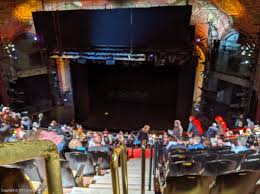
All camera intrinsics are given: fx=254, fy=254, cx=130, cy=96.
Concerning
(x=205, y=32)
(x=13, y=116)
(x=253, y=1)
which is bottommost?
(x=13, y=116)

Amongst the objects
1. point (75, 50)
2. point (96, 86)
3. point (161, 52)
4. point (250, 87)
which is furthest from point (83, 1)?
point (250, 87)

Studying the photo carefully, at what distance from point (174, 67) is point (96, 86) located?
444cm

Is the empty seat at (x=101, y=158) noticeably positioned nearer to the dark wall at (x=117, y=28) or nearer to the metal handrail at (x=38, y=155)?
the metal handrail at (x=38, y=155)

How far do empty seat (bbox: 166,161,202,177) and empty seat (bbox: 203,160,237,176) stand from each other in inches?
4.6

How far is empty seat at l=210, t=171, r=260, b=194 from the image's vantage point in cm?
284

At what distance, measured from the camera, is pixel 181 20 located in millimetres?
9195

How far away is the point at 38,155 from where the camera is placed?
2.73ft

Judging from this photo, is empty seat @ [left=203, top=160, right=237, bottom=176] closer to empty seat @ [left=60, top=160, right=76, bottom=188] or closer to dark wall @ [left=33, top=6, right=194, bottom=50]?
empty seat @ [left=60, top=160, right=76, bottom=188]

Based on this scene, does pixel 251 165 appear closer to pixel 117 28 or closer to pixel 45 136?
pixel 45 136

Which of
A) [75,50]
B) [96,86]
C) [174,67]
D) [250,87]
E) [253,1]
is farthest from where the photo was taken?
[96,86]

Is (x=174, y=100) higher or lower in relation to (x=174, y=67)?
lower

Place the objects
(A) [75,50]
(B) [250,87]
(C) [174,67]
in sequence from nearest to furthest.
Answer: (B) [250,87] → (A) [75,50] → (C) [174,67]

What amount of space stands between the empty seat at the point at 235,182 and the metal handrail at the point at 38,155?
92.6 inches

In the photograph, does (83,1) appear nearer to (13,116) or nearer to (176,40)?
(176,40)
